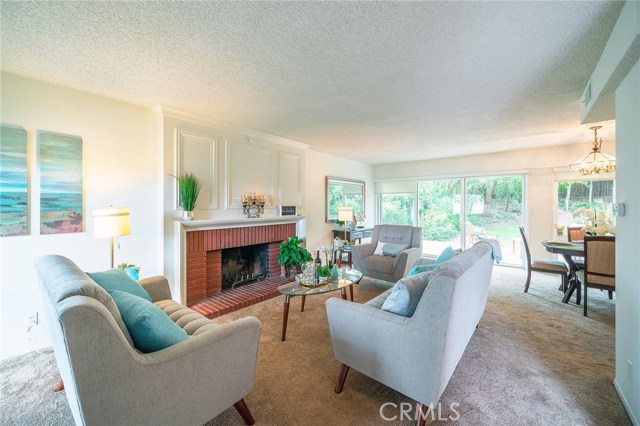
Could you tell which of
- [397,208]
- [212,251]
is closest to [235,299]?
[212,251]

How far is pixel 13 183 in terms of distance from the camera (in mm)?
2182

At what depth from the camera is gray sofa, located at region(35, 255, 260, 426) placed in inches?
37.0

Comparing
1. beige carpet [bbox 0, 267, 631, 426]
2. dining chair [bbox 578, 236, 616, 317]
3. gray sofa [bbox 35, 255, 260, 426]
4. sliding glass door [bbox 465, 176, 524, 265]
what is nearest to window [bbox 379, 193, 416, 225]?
sliding glass door [bbox 465, 176, 524, 265]

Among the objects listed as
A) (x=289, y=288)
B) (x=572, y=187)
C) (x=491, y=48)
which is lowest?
(x=289, y=288)

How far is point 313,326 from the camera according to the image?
8.84 feet

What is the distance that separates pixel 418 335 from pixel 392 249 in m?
2.73

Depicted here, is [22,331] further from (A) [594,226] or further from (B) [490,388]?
(A) [594,226]

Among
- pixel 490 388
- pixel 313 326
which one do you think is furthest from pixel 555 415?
pixel 313 326

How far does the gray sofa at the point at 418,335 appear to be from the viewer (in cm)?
134

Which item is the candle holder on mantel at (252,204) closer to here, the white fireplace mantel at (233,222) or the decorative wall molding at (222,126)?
the white fireplace mantel at (233,222)

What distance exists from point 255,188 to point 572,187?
5753 millimetres

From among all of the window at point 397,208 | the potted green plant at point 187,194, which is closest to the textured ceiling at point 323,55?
the potted green plant at point 187,194

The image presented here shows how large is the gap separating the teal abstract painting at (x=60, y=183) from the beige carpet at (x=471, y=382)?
3.85 ft

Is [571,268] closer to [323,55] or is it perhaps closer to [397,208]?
[397,208]
